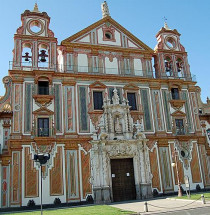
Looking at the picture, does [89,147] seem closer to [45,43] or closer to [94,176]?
[94,176]

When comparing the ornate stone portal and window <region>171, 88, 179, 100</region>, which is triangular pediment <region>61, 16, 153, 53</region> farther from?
the ornate stone portal

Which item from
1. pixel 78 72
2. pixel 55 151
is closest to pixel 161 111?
pixel 78 72

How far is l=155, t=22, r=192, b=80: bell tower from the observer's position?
30150 mm

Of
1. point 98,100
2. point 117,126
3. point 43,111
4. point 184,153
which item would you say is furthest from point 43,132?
point 184,153

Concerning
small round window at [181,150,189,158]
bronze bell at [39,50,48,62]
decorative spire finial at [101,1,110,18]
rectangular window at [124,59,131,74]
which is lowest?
small round window at [181,150,189,158]

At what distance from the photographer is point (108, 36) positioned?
29.5 meters

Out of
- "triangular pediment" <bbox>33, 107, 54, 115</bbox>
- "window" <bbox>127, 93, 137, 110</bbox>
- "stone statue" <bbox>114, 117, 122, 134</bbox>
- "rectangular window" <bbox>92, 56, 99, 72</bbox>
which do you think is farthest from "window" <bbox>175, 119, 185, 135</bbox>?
"triangular pediment" <bbox>33, 107, 54, 115</bbox>

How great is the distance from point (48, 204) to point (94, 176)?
437 centimetres

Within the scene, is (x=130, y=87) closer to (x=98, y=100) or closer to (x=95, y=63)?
(x=98, y=100)

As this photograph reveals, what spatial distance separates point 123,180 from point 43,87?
434 inches

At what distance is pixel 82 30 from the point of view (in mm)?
28031

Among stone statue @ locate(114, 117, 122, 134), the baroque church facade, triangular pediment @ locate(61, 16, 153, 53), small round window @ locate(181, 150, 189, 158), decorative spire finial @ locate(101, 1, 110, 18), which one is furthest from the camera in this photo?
decorative spire finial @ locate(101, 1, 110, 18)

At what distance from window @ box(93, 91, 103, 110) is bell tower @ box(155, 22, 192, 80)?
734 centimetres

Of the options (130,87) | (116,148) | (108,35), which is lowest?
(116,148)
